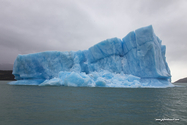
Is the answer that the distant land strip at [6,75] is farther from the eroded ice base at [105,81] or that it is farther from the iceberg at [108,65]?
the eroded ice base at [105,81]

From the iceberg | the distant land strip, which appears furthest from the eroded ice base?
the distant land strip

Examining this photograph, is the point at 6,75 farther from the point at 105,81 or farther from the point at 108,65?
the point at 105,81

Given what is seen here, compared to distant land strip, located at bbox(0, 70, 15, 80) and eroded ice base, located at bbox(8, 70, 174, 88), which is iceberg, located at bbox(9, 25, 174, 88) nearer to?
eroded ice base, located at bbox(8, 70, 174, 88)

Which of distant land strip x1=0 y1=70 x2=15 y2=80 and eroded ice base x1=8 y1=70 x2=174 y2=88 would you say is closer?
eroded ice base x1=8 y1=70 x2=174 y2=88

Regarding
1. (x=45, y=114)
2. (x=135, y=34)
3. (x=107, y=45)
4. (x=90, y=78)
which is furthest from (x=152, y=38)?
(x=45, y=114)

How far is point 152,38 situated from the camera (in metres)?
14.3

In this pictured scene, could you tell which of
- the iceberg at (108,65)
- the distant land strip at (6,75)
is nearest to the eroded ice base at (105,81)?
the iceberg at (108,65)

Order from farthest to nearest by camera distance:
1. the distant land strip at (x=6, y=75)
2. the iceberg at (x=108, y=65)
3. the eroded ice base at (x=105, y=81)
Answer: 1. the distant land strip at (x=6, y=75)
2. the iceberg at (x=108, y=65)
3. the eroded ice base at (x=105, y=81)

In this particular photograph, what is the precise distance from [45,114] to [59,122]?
0.82 meters

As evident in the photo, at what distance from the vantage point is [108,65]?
15.8 metres

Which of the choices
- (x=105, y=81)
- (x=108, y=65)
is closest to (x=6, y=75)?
(x=108, y=65)

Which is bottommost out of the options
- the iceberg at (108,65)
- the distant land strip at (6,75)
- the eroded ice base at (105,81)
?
the distant land strip at (6,75)

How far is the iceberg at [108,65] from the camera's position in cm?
1348

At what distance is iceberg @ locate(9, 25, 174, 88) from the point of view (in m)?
13.5
